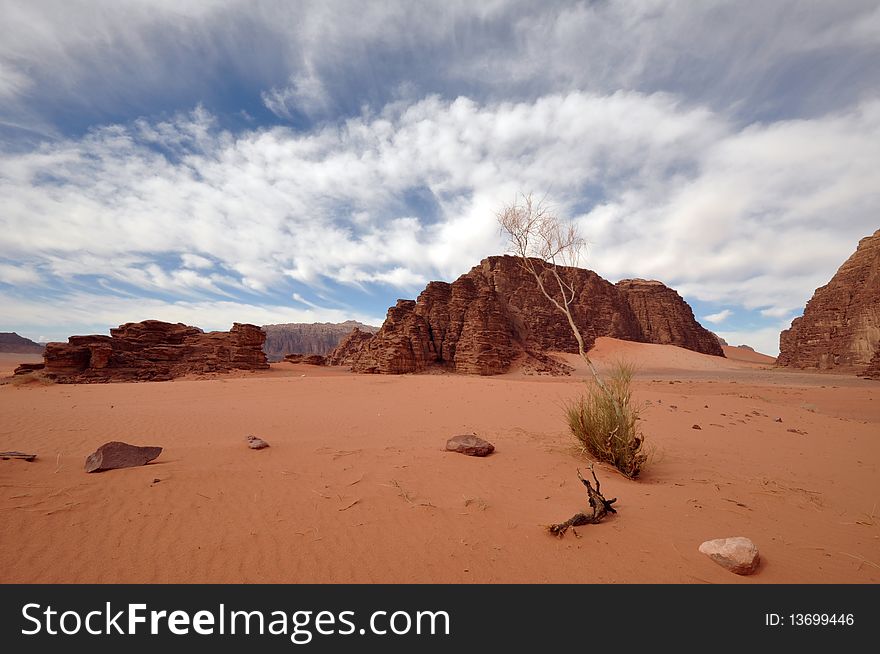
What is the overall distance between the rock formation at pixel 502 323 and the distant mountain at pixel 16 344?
8048 cm

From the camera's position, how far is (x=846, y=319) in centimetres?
3209

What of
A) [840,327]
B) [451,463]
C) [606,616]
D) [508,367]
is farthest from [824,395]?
[840,327]

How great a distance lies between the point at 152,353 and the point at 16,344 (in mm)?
92043

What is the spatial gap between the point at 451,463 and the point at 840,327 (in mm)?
44683

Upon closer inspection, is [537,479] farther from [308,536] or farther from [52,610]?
[52,610]

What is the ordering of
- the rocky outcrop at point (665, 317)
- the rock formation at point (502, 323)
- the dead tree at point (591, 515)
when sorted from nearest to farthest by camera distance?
1. the dead tree at point (591, 515)
2. the rock formation at point (502, 323)
3. the rocky outcrop at point (665, 317)

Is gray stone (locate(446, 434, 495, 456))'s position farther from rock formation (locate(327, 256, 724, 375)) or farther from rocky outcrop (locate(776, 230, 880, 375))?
rocky outcrop (locate(776, 230, 880, 375))

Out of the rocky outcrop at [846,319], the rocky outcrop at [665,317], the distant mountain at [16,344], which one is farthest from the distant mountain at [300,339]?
the rocky outcrop at [846,319]

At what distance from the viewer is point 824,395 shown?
15.8m

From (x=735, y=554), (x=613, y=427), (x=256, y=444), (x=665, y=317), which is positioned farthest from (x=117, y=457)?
(x=665, y=317)

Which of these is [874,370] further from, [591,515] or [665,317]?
[591,515]

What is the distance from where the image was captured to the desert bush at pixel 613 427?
486 centimetres

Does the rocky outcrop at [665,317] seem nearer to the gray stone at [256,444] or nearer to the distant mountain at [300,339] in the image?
the gray stone at [256,444]

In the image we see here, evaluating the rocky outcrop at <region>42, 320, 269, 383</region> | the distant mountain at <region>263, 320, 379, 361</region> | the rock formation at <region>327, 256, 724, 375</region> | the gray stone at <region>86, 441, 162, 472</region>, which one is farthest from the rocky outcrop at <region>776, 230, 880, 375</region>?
the distant mountain at <region>263, 320, 379, 361</region>
